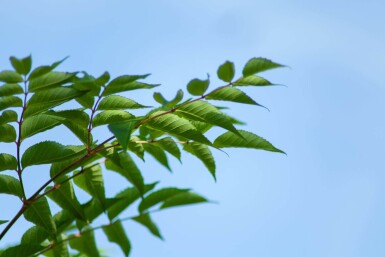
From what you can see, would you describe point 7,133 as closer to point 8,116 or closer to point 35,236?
point 8,116

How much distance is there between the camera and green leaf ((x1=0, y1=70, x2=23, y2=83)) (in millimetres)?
1882

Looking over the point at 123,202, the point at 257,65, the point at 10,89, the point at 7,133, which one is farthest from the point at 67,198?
the point at 257,65

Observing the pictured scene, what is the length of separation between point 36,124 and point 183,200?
23.9 inches

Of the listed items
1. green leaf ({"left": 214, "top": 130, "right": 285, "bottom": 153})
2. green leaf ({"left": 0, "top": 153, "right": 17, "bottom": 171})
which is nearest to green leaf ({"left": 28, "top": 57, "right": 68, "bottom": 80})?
green leaf ({"left": 0, "top": 153, "right": 17, "bottom": 171})

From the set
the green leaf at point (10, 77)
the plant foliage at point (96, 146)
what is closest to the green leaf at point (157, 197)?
the plant foliage at point (96, 146)

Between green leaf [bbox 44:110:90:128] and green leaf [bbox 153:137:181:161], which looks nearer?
green leaf [bbox 44:110:90:128]

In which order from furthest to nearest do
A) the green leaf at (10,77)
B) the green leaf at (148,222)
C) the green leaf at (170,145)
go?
the green leaf at (170,145)
the green leaf at (148,222)
the green leaf at (10,77)

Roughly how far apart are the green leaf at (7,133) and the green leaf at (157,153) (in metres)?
0.46

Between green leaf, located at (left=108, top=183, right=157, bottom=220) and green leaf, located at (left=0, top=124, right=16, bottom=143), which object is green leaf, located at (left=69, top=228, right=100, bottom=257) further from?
green leaf, located at (left=0, top=124, right=16, bottom=143)

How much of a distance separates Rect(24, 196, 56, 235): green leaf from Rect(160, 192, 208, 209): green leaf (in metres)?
0.41

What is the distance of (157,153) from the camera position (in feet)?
7.18

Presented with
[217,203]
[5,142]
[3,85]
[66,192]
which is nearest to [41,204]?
[66,192]

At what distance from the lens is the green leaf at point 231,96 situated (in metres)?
2.03

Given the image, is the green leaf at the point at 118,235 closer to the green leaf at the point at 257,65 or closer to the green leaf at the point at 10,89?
the green leaf at the point at 10,89
